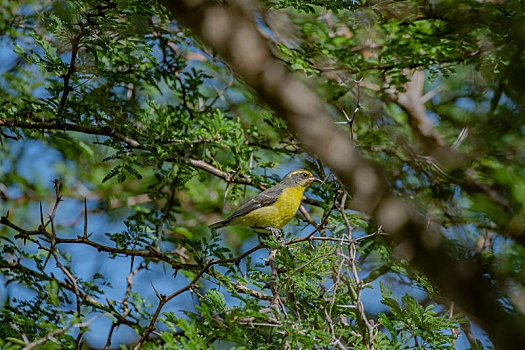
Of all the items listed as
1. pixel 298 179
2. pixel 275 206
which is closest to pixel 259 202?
pixel 275 206

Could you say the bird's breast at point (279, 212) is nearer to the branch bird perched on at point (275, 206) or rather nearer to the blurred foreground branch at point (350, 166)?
the branch bird perched on at point (275, 206)

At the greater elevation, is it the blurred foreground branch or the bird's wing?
the bird's wing

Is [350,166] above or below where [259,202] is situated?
below

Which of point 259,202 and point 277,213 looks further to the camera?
point 259,202

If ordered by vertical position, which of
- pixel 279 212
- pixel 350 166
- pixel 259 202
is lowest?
pixel 350 166

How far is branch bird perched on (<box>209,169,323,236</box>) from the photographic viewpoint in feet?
8.64

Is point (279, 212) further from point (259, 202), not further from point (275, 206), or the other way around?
point (259, 202)

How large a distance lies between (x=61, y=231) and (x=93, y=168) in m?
0.50

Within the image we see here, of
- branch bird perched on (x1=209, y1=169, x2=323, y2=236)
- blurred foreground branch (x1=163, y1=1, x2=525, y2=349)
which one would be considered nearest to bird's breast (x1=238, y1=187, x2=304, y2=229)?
branch bird perched on (x1=209, y1=169, x2=323, y2=236)

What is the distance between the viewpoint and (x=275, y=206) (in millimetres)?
2711

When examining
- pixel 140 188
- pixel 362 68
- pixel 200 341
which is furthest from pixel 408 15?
pixel 140 188

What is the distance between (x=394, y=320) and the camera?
5.14 ft

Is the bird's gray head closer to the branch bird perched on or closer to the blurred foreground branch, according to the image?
the branch bird perched on

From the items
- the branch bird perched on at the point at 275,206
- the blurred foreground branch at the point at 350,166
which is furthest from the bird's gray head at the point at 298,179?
the blurred foreground branch at the point at 350,166
